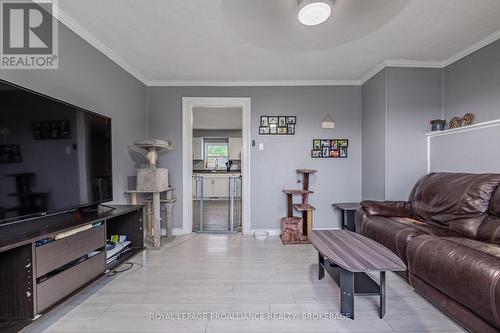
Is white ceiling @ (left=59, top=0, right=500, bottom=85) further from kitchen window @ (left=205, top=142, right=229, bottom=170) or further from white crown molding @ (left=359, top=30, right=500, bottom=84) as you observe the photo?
kitchen window @ (left=205, top=142, right=229, bottom=170)

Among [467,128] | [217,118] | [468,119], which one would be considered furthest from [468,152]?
[217,118]

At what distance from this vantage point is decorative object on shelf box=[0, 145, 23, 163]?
1.27 m

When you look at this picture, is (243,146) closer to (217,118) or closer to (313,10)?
(313,10)

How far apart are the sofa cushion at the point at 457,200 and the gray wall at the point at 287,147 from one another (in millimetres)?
1184

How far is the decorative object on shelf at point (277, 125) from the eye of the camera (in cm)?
357

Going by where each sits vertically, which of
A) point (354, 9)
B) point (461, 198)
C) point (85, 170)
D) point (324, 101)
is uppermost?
point (354, 9)

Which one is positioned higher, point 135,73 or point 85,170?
point 135,73

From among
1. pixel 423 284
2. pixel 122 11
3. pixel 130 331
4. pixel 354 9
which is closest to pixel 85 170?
pixel 130 331

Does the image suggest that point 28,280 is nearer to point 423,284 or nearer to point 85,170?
point 85,170

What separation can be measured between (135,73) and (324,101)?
2.83 m

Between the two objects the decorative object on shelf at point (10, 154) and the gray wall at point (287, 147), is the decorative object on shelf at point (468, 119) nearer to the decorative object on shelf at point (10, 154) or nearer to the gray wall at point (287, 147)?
the gray wall at point (287, 147)

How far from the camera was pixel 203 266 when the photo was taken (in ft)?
7.88

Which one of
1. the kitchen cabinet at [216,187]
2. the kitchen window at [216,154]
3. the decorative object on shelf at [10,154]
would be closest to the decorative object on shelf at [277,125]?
the decorative object on shelf at [10,154]

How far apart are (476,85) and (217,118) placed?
4.95m
